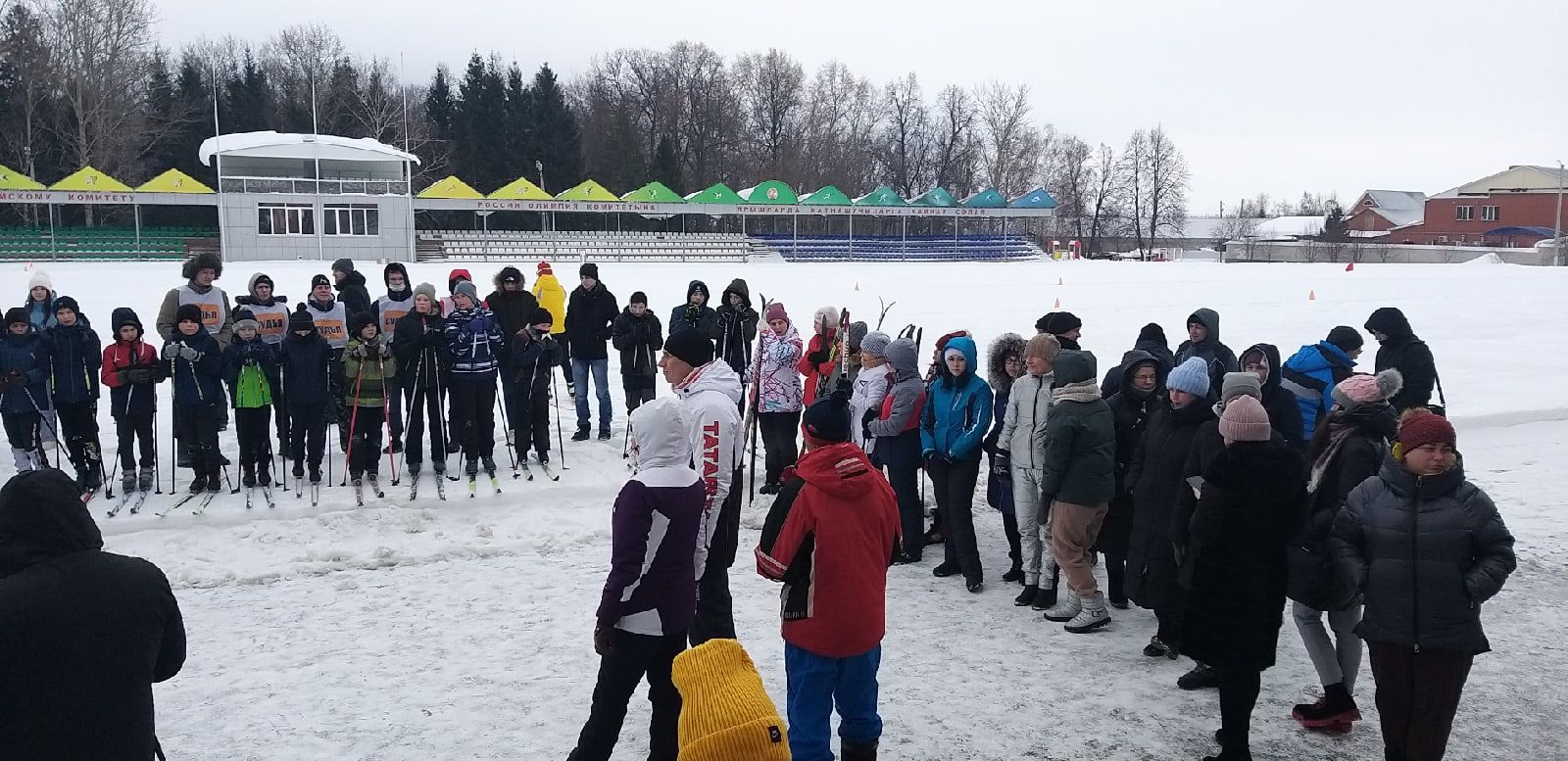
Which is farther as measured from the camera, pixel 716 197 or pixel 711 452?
pixel 716 197

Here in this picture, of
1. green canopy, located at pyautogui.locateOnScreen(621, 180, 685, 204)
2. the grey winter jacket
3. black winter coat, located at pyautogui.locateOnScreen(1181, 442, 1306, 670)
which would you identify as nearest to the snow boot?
black winter coat, located at pyautogui.locateOnScreen(1181, 442, 1306, 670)

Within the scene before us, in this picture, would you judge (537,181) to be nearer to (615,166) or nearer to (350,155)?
(615,166)

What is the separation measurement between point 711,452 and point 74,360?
6642 millimetres

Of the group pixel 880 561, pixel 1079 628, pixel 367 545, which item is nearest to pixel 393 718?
pixel 880 561

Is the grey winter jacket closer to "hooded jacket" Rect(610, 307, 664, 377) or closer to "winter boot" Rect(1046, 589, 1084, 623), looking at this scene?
"winter boot" Rect(1046, 589, 1084, 623)

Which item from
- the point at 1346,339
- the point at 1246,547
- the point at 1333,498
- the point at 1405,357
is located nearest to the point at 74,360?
the point at 1246,547

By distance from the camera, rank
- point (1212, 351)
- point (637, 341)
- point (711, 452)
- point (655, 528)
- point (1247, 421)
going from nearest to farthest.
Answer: point (655, 528) < point (1247, 421) < point (711, 452) < point (1212, 351) < point (637, 341)

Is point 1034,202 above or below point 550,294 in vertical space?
above

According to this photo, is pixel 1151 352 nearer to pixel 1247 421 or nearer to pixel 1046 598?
pixel 1046 598

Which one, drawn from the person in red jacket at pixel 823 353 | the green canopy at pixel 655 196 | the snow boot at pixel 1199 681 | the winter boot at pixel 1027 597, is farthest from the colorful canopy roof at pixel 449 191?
the snow boot at pixel 1199 681

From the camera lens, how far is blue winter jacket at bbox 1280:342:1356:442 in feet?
23.7

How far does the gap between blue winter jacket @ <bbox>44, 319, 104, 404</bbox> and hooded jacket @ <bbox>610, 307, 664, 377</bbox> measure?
446 centimetres

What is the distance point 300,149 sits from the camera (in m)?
37.7

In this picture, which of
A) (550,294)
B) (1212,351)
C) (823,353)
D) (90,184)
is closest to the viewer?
(1212,351)
